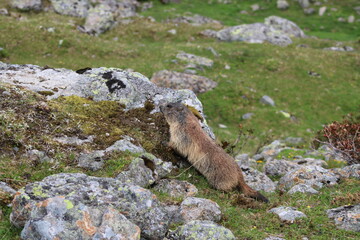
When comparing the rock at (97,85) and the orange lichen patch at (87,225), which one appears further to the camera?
the rock at (97,85)

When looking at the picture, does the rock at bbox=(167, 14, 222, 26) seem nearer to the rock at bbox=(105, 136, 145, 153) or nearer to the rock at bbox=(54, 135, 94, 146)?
the rock at bbox=(105, 136, 145, 153)

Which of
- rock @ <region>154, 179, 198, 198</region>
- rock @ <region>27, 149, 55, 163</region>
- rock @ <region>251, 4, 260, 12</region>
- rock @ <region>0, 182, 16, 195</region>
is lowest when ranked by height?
rock @ <region>251, 4, 260, 12</region>

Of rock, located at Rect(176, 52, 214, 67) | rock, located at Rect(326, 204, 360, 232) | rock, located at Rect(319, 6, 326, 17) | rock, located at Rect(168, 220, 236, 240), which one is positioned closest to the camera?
rock, located at Rect(168, 220, 236, 240)

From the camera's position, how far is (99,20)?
41.2m

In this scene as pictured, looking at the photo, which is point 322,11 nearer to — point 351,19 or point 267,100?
point 351,19

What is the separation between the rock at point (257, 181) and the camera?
12.0m

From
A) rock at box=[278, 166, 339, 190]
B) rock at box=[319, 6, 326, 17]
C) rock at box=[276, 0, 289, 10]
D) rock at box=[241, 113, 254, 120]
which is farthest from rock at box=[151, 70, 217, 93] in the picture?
rock at box=[319, 6, 326, 17]

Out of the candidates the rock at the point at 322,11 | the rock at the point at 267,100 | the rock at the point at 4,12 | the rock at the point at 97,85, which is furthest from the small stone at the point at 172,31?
the rock at the point at 322,11

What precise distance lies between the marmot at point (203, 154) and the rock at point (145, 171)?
2.86 feet

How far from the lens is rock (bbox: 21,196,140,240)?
564 cm

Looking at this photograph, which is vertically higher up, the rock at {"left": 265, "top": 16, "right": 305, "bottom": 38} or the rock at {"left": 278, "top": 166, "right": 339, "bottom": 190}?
the rock at {"left": 278, "top": 166, "right": 339, "bottom": 190}

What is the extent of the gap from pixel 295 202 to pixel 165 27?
35797 millimetres

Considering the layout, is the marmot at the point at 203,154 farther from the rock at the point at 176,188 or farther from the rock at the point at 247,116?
the rock at the point at 247,116

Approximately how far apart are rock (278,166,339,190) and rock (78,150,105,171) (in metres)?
6.20
